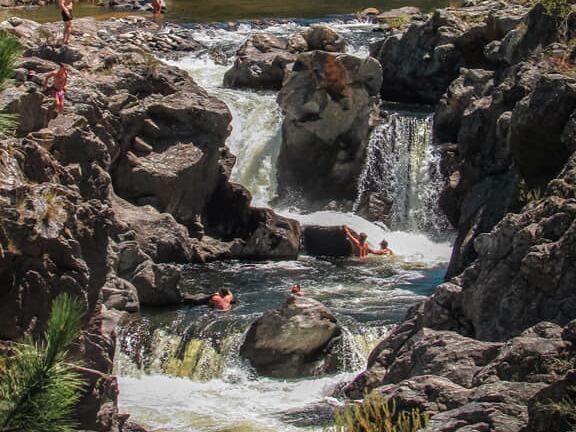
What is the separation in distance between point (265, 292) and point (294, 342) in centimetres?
507

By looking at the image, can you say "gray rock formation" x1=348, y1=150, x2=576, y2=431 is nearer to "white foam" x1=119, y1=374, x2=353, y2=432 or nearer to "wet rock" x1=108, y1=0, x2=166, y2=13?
"white foam" x1=119, y1=374, x2=353, y2=432

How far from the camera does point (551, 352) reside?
1234 centimetres

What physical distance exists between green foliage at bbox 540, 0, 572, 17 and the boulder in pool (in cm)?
893

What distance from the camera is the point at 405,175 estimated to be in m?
35.3

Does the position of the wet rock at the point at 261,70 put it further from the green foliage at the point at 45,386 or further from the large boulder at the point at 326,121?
the green foliage at the point at 45,386

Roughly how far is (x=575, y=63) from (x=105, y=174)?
9590mm

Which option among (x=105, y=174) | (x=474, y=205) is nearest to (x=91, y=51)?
(x=105, y=174)

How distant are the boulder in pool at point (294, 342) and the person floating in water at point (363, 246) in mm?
7614

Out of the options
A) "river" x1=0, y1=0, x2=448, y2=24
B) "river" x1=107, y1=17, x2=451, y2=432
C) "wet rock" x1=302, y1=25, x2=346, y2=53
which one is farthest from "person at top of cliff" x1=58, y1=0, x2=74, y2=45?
"river" x1=0, y1=0, x2=448, y2=24

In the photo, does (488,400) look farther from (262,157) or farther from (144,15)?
(144,15)

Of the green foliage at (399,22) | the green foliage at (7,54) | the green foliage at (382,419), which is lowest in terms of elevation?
the green foliage at (382,419)

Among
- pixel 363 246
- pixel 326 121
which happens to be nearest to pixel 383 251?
pixel 363 246

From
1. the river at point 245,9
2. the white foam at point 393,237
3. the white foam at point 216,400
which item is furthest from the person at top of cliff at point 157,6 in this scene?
the white foam at point 216,400

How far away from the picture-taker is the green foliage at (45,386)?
8.12 meters
